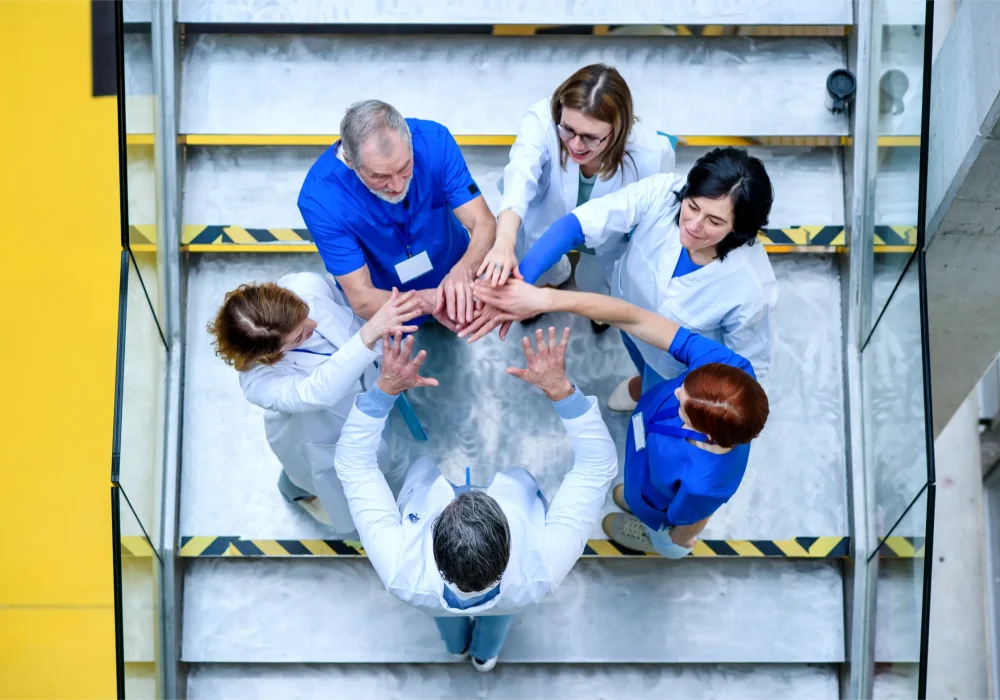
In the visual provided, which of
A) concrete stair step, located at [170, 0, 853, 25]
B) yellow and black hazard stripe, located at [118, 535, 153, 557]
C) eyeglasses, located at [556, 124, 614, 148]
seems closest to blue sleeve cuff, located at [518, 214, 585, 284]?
eyeglasses, located at [556, 124, 614, 148]

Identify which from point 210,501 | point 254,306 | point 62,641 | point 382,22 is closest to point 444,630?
point 210,501

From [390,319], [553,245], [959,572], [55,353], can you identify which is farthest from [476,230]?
[959,572]

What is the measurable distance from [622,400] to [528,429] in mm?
410

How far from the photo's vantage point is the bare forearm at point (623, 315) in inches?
Answer: 124

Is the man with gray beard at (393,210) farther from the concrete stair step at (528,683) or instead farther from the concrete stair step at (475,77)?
the concrete stair step at (528,683)

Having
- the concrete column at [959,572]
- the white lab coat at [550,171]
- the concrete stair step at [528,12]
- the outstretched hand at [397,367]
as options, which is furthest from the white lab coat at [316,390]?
the concrete column at [959,572]

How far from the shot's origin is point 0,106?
4.82 metres

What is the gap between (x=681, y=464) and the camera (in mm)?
2887

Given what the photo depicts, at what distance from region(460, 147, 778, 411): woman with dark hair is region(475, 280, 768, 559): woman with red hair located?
0.37 feet

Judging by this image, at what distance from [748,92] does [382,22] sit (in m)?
1.60

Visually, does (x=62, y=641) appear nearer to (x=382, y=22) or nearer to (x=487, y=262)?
(x=487, y=262)

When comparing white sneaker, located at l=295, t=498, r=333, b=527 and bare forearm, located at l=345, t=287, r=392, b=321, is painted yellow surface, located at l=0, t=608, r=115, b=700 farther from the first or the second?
bare forearm, located at l=345, t=287, r=392, b=321

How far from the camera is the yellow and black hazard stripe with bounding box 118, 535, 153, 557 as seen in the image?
10.9ft

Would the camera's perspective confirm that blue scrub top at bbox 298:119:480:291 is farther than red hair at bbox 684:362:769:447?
Yes
